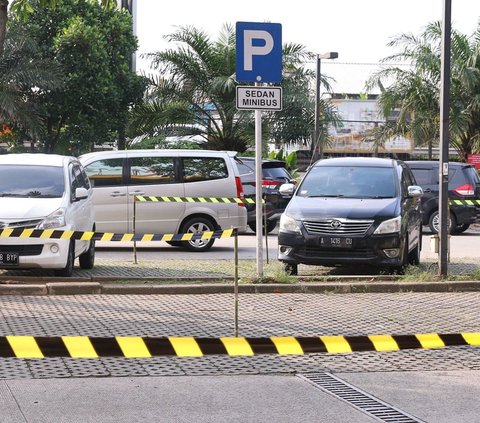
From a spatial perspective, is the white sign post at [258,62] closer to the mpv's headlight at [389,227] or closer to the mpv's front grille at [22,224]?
the mpv's headlight at [389,227]

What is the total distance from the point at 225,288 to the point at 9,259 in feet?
8.93

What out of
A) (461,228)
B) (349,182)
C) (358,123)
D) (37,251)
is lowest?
(461,228)

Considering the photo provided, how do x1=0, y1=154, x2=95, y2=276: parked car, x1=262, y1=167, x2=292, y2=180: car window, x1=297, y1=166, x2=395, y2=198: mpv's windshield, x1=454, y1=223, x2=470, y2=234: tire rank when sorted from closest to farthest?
x1=0, y1=154, x2=95, y2=276: parked car, x1=297, y1=166, x2=395, y2=198: mpv's windshield, x1=262, y1=167, x2=292, y2=180: car window, x1=454, y1=223, x2=470, y2=234: tire

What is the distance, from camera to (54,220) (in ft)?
43.3

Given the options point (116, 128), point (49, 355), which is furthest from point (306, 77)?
point (49, 355)

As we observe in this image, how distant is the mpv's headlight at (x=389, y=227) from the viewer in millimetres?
13844

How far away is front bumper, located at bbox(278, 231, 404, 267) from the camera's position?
13.8m

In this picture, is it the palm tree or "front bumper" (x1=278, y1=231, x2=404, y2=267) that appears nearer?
"front bumper" (x1=278, y1=231, x2=404, y2=267)

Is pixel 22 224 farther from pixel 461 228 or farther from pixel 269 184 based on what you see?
pixel 461 228

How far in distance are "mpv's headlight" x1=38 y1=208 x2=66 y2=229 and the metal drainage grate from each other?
595 cm

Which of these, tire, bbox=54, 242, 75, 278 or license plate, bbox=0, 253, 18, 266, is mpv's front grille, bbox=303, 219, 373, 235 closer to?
tire, bbox=54, 242, 75, 278

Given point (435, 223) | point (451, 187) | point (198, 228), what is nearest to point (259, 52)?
point (198, 228)

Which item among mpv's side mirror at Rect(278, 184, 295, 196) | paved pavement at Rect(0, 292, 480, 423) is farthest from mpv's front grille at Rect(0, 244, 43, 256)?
mpv's side mirror at Rect(278, 184, 295, 196)

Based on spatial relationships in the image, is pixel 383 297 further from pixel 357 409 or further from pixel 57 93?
pixel 57 93
